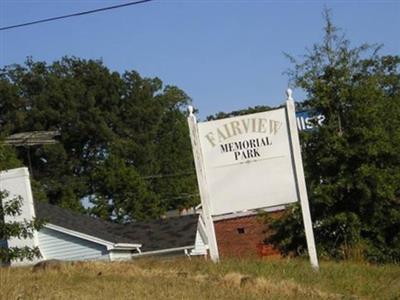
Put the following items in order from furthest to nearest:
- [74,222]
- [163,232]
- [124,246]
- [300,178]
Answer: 1. [163,232]
2. [74,222]
3. [124,246]
4. [300,178]

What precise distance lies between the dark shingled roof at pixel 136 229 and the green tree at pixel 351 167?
14060 millimetres

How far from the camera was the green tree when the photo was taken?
53.0 ft

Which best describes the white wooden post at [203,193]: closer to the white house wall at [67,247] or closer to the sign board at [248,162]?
the sign board at [248,162]

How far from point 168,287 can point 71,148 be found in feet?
179

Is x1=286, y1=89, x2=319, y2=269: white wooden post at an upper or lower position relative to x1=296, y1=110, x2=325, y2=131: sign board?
lower

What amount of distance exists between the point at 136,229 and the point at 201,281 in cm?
2659

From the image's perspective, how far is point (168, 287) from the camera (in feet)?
32.2

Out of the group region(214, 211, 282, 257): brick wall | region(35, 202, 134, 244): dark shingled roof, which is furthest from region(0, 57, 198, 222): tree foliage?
region(35, 202, 134, 244): dark shingled roof

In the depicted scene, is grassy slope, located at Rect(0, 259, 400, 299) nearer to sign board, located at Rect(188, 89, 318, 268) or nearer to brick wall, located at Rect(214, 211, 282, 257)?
sign board, located at Rect(188, 89, 318, 268)

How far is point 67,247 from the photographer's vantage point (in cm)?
2977

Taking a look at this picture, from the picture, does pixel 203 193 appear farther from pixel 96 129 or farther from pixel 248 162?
pixel 96 129

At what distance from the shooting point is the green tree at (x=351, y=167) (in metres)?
16.2

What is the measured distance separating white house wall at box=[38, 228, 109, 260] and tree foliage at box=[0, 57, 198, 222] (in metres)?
27.1

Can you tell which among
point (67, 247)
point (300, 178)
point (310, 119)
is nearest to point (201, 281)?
point (300, 178)
